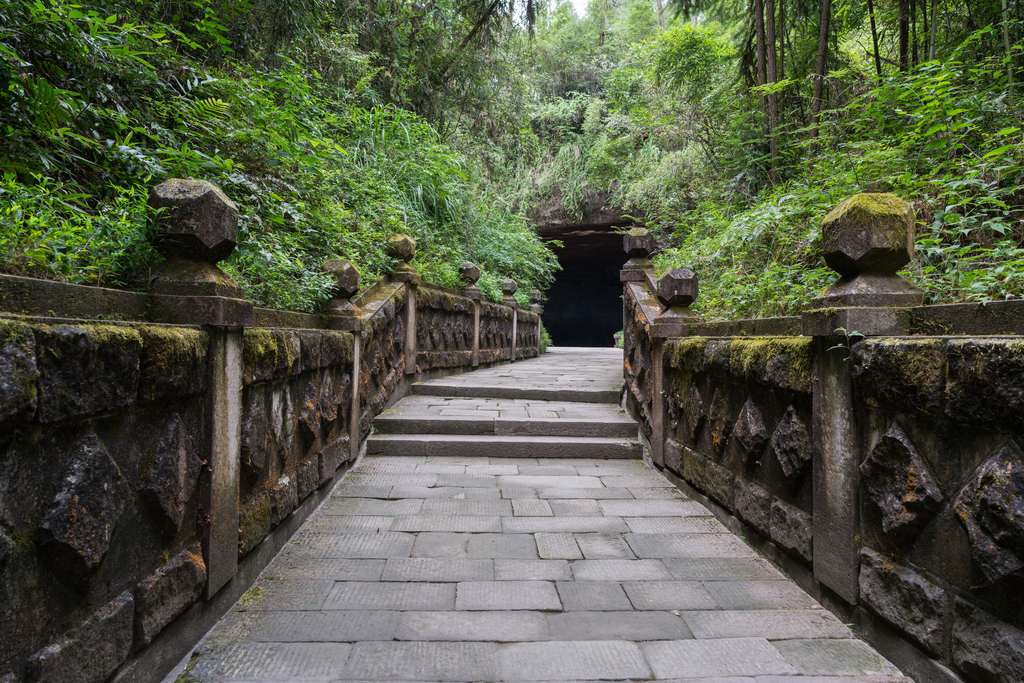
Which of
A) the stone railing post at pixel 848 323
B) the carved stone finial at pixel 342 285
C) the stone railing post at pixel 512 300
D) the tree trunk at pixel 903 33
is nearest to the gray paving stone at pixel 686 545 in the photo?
the stone railing post at pixel 848 323

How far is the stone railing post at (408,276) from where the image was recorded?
574cm

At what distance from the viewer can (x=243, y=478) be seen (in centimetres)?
239

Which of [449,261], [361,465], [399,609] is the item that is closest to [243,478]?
[399,609]

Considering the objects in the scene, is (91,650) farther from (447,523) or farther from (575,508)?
(575,508)

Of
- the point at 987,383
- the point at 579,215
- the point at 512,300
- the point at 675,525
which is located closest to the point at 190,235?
the point at 987,383

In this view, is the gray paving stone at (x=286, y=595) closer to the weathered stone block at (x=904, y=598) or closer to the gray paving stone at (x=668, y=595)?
the gray paving stone at (x=668, y=595)

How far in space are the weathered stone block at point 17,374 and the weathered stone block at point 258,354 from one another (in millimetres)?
1109

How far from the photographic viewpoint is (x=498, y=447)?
15.6ft

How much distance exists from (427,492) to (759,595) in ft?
7.14

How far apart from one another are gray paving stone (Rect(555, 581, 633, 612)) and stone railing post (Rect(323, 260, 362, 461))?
7.33ft

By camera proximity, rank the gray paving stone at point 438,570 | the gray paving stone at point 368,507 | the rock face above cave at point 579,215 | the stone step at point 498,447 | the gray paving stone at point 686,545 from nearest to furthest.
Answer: the gray paving stone at point 438,570, the gray paving stone at point 686,545, the gray paving stone at point 368,507, the stone step at point 498,447, the rock face above cave at point 579,215

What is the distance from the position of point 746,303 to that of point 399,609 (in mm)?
3139

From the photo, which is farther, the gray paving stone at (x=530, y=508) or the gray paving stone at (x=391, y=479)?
the gray paving stone at (x=391, y=479)

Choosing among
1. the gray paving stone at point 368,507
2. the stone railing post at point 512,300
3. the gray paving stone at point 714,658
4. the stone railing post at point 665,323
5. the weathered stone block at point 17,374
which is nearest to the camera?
the weathered stone block at point 17,374
